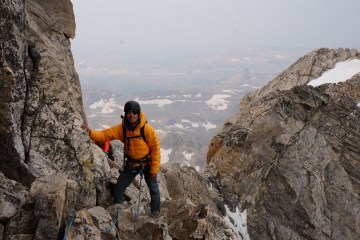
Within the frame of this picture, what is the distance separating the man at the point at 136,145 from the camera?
39.9ft

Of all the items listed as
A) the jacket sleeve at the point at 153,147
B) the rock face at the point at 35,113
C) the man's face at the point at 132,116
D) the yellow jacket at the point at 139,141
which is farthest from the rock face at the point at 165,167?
the man's face at the point at 132,116

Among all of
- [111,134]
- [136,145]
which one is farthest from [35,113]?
[136,145]

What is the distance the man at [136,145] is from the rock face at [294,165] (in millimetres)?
13217

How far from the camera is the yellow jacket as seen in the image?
12281 millimetres

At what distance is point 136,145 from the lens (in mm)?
12539

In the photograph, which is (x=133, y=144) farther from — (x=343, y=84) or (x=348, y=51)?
(x=348, y=51)

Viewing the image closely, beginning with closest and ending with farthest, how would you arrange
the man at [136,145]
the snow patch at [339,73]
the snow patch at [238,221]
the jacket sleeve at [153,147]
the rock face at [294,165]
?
the man at [136,145], the jacket sleeve at [153,147], the snow patch at [238,221], the rock face at [294,165], the snow patch at [339,73]

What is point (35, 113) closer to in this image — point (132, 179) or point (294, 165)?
point (132, 179)

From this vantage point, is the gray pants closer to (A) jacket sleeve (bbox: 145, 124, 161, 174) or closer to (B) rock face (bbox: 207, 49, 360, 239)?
(A) jacket sleeve (bbox: 145, 124, 161, 174)

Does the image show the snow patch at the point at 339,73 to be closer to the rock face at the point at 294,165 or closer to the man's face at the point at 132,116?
the rock face at the point at 294,165

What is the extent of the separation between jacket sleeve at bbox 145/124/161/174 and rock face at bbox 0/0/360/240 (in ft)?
5.49

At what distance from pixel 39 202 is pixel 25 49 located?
19.4ft

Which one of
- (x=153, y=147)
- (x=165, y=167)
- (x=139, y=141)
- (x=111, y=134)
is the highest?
A: (x=111, y=134)

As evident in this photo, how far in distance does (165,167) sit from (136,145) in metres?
10.8
